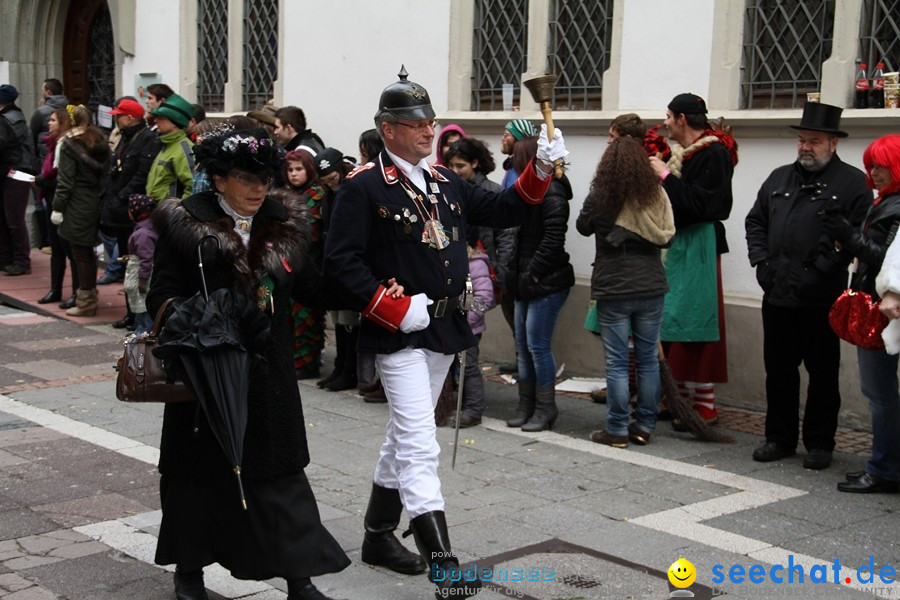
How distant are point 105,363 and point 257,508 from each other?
5871 millimetres

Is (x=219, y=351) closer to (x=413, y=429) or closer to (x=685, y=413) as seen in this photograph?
(x=413, y=429)

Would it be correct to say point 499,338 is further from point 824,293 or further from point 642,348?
point 824,293

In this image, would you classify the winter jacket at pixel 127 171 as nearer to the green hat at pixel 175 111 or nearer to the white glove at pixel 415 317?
the green hat at pixel 175 111

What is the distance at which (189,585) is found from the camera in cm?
457

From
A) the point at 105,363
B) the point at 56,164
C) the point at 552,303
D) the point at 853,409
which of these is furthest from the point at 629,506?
the point at 56,164

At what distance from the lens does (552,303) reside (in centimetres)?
765

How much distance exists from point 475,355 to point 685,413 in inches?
59.1

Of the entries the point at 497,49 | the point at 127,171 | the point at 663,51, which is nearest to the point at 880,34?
the point at 663,51

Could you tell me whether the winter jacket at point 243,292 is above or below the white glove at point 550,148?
below

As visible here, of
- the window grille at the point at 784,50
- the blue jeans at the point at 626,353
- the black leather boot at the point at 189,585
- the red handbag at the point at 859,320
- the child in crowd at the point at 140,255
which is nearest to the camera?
the black leather boot at the point at 189,585

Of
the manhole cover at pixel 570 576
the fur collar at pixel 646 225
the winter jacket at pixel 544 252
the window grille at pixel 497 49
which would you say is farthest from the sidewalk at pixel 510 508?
the window grille at pixel 497 49

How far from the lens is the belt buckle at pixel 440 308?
4.88 metres

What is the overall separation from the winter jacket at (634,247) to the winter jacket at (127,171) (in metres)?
4.53

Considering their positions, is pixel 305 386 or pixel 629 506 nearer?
pixel 629 506
